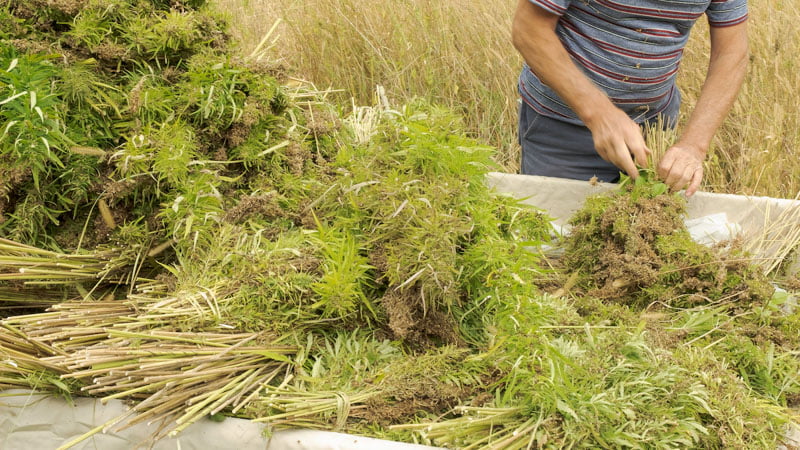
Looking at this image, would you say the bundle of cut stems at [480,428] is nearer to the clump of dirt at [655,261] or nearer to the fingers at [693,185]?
the clump of dirt at [655,261]

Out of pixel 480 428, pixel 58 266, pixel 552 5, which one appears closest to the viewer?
pixel 480 428

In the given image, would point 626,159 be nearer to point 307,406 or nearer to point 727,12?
point 727,12

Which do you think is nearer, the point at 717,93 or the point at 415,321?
the point at 415,321

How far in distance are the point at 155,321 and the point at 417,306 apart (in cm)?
55

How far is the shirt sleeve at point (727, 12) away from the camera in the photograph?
84.2 inches

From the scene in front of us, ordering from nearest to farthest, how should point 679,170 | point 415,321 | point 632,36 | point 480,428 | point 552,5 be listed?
1. point 480,428
2. point 415,321
3. point 679,170
4. point 552,5
5. point 632,36

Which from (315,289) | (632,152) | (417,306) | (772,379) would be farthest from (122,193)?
(772,379)

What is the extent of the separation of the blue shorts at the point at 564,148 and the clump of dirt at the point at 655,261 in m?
0.58

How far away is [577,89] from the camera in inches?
77.0

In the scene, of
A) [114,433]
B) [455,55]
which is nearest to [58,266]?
[114,433]

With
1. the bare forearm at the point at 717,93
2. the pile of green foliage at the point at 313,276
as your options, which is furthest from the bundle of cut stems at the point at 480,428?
the bare forearm at the point at 717,93

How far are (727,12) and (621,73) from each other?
413 millimetres

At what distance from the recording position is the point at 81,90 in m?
1.60

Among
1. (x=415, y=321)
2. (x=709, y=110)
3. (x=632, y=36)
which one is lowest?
(x=415, y=321)
